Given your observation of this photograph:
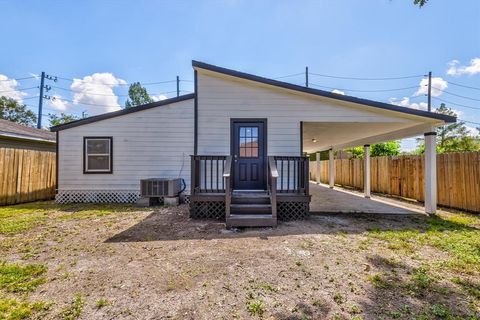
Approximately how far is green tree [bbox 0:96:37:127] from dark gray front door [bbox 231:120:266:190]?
33.3 metres

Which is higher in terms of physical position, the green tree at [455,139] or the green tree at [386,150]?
the green tree at [455,139]

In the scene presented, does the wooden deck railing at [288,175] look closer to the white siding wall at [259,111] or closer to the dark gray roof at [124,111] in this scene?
the white siding wall at [259,111]

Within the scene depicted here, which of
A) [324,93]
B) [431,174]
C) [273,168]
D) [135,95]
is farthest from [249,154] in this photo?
[135,95]

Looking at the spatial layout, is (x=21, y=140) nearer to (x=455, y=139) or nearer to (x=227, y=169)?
(x=227, y=169)

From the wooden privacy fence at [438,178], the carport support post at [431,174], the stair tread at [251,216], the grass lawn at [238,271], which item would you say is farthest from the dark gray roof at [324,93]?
the stair tread at [251,216]

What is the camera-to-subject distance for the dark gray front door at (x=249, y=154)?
6.70 metres

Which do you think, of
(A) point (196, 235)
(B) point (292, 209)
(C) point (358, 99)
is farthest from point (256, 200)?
(C) point (358, 99)

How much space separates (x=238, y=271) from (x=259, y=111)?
468 cm

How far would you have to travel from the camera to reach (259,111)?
22.4 feet

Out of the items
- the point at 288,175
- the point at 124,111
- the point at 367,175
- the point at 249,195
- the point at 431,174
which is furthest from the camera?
the point at 367,175

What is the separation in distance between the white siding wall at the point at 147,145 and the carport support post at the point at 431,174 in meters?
6.92

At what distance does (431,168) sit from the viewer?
656cm

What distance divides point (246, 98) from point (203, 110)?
123cm

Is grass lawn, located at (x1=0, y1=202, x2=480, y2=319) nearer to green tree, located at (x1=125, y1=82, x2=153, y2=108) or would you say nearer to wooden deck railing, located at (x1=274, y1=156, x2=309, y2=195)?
wooden deck railing, located at (x1=274, y1=156, x2=309, y2=195)
